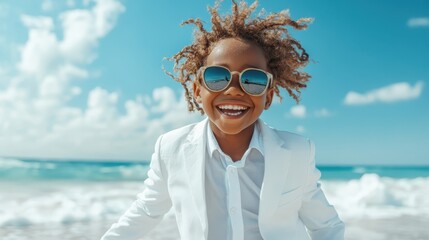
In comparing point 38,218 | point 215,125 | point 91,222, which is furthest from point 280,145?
point 38,218

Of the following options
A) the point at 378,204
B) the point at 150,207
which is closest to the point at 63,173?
the point at 378,204

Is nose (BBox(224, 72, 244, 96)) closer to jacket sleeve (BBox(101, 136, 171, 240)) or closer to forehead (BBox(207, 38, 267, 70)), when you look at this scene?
forehead (BBox(207, 38, 267, 70))

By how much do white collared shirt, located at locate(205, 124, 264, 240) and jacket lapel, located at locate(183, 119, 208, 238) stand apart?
0.23 ft

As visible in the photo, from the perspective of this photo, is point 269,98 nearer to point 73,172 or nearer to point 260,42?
point 260,42

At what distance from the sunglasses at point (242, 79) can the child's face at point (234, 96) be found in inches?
1.1

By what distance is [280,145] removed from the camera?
8.66 ft

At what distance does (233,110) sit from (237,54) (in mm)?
313

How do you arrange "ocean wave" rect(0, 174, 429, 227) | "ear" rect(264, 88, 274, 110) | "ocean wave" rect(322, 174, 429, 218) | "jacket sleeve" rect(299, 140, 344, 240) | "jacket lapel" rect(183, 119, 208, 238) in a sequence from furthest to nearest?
1. "ocean wave" rect(322, 174, 429, 218)
2. "ocean wave" rect(0, 174, 429, 227)
3. "ear" rect(264, 88, 274, 110)
4. "jacket sleeve" rect(299, 140, 344, 240)
5. "jacket lapel" rect(183, 119, 208, 238)

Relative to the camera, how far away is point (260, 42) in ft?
9.12

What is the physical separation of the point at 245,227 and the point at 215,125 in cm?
62

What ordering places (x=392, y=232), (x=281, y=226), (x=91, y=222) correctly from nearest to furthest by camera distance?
(x=281, y=226) < (x=392, y=232) < (x=91, y=222)

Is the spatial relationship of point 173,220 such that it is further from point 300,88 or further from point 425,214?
point 425,214

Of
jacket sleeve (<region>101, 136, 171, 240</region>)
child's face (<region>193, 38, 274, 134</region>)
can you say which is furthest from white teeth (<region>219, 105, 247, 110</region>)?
jacket sleeve (<region>101, 136, 171, 240</region>)

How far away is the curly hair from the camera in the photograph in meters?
2.79
